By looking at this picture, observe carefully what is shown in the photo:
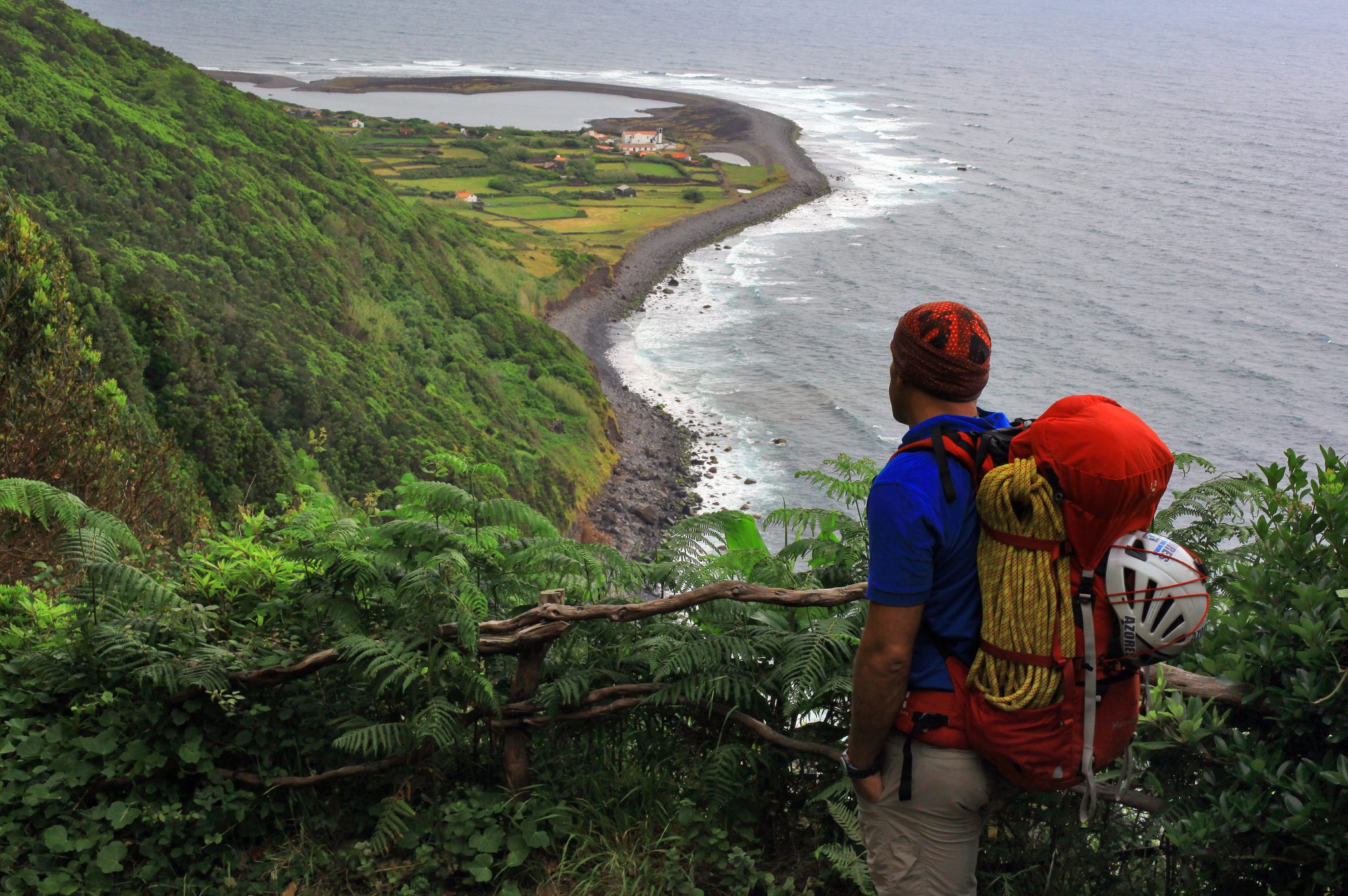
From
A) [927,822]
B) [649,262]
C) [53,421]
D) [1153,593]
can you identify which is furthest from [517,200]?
[1153,593]

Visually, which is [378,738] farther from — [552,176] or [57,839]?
[552,176]

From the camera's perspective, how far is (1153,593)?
2432mm

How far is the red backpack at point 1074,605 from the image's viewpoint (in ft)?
7.76

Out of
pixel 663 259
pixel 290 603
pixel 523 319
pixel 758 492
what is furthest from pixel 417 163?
pixel 290 603

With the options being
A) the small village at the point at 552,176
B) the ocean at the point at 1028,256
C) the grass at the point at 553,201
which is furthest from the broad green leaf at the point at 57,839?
the small village at the point at 552,176

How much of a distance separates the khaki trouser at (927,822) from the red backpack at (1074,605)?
6cm

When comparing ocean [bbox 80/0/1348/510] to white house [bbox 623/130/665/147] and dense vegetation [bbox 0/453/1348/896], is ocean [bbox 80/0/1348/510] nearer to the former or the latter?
white house [bbox 623/130/665/147]

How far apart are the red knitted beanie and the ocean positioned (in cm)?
2631

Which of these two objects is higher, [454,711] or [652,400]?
[454,711]

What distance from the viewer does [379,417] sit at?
2555 centimetres

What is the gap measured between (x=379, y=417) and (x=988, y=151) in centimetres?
8216

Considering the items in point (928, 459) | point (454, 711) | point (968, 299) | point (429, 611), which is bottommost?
point (968, 299)

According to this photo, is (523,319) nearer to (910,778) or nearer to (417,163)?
(910,778)

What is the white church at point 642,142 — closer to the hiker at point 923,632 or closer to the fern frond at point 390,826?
the fern frond at point 390,826
